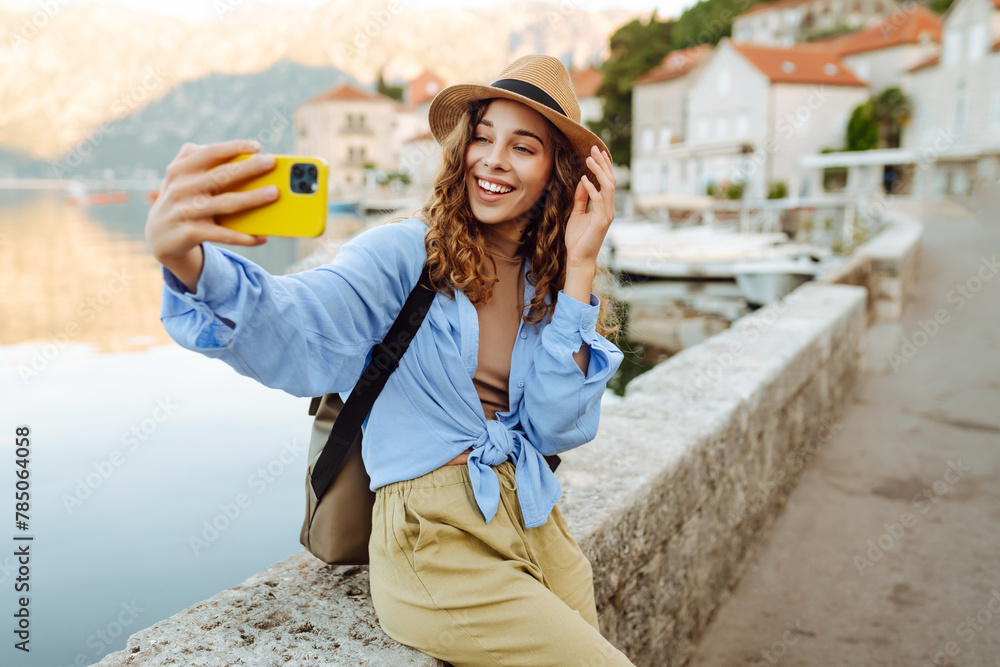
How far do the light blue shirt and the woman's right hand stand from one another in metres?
0.26

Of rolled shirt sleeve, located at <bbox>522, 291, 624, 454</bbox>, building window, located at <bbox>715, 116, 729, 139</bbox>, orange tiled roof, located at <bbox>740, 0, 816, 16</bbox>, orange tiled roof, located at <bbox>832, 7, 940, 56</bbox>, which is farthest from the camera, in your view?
orange tiled roof, located at <bbox>740, 0, 816, 16</bbox>

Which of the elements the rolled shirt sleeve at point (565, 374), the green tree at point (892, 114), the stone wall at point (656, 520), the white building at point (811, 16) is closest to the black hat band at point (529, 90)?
the rolled shirt sleeve at point (565, 374)

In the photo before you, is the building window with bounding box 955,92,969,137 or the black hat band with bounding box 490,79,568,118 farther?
the building window with bounding box 955,92,969,137

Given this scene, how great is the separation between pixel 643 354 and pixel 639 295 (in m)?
7.06

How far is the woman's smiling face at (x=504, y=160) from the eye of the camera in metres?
1.65

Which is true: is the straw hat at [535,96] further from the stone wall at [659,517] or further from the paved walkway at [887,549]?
the paved walkway at [887,549]

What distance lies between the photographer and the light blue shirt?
1317 mm

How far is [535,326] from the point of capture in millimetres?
1691

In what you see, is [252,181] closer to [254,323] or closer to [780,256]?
[254,323]

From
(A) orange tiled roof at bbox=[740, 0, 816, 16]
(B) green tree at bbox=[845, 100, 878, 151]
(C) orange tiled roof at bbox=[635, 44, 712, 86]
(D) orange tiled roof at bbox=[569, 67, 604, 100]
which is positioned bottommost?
(B) green tree at bbox=[845, 100, 878, 151]

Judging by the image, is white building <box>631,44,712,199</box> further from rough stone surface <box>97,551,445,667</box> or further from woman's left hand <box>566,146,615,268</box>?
rough stone surface <box>97,551,445,667</box>

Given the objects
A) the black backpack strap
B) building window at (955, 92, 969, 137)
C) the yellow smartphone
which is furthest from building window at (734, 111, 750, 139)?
the yellow smartphone

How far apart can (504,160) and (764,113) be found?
3819 cm

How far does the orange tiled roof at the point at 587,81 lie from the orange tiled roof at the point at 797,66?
19252mm
